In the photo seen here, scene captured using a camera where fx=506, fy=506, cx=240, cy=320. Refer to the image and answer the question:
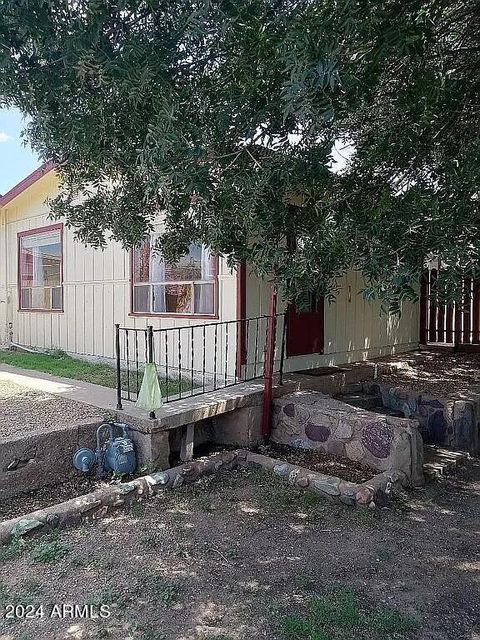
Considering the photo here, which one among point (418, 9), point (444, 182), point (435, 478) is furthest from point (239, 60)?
point (435, 478)

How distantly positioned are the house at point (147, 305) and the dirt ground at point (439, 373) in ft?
1.53

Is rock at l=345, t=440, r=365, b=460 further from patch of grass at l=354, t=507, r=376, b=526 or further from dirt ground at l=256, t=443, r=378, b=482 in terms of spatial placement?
patch of grass at l=354, t=507, r=376, b=526

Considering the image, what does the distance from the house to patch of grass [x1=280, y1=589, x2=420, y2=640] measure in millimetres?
2916

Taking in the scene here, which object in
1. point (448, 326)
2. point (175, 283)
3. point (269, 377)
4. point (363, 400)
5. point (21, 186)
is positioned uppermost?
point (21, 186)

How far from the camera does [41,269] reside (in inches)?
369

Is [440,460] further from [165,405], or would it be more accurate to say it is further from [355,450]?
[165,405]

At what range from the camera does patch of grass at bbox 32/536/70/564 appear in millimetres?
2945

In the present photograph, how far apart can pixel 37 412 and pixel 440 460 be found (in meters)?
3.86

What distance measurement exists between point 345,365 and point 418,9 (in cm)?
496

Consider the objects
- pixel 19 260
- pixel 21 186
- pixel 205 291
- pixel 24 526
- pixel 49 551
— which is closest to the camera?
pixel 49 551

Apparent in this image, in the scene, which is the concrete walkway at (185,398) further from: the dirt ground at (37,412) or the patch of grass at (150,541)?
the patch of grass at (150,541)

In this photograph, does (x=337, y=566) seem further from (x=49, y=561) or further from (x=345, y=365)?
(x=345, y=365)

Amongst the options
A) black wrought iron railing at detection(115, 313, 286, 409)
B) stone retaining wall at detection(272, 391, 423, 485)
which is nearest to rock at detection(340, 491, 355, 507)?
stone retaining wall at detection(272, 391, 423, 485)

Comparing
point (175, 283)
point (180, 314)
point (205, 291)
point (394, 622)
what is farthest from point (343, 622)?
point (175, 283)
